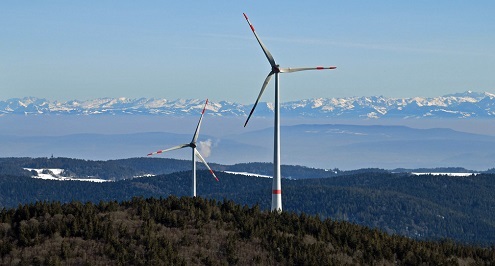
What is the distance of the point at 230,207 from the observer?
127m

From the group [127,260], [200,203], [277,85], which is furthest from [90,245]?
[277,85]

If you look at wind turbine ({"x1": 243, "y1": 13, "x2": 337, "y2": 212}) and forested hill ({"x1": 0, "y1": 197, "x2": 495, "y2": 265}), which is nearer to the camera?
forested hill ({"x1": 0, "y1": 197, "x2": 495, "y2": 265})

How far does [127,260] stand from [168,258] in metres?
3.84

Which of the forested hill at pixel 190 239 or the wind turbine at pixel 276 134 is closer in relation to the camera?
the forested hill at pixel 190 239

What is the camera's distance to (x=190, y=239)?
365 ft

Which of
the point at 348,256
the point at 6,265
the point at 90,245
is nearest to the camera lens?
the point at 6,265

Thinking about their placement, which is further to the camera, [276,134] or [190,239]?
[276,134]

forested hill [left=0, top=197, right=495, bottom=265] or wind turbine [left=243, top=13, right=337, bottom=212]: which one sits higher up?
wind turbine [left=243, top=13, right=337, bottom=212]

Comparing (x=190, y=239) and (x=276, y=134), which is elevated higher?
(x=276, y=134)

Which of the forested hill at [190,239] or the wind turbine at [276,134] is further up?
the wind turbine at [276,134]

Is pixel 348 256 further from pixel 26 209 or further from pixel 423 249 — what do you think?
pixel 26 209

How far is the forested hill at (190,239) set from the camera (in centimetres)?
10381

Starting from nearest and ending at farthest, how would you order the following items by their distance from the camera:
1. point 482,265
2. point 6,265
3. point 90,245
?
point 6,265 < point 90,245 < point 482,265

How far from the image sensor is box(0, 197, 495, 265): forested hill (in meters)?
104
